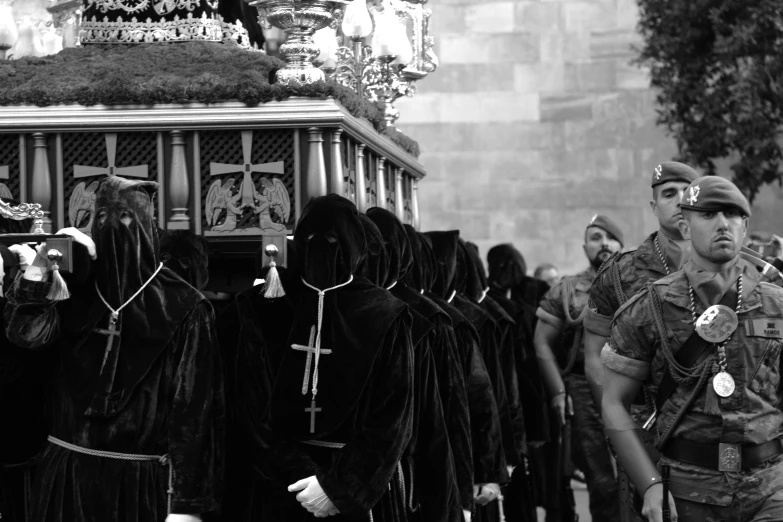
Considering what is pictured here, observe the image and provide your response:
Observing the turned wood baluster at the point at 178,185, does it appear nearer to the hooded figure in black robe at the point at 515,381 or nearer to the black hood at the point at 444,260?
the black hood at the point at 444,260

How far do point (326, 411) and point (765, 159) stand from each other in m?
12.2

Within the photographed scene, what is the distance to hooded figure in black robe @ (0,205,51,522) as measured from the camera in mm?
6535

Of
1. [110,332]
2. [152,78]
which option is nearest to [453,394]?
[110,332]

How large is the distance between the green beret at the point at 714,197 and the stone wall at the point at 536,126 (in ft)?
45.7

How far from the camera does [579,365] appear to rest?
34.8 feet

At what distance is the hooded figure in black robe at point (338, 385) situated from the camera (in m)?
6.31

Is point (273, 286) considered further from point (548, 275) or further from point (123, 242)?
point (548, 275)

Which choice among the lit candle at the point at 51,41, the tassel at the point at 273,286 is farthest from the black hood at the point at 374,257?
the lit candle at the point at 51,41

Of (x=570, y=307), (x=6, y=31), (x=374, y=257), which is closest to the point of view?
(x=374, y=257)

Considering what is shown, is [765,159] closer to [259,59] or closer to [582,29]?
[582,29]

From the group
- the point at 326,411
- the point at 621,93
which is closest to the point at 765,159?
the point at 621,93

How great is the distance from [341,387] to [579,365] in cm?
441

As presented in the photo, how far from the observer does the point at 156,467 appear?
20.8ft

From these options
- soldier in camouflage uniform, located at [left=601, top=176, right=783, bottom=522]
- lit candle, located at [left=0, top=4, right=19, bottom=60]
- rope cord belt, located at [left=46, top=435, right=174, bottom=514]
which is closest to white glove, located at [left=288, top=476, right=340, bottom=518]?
rope cord belt, located at [left=46, top=435, right=174, bottom=514]
